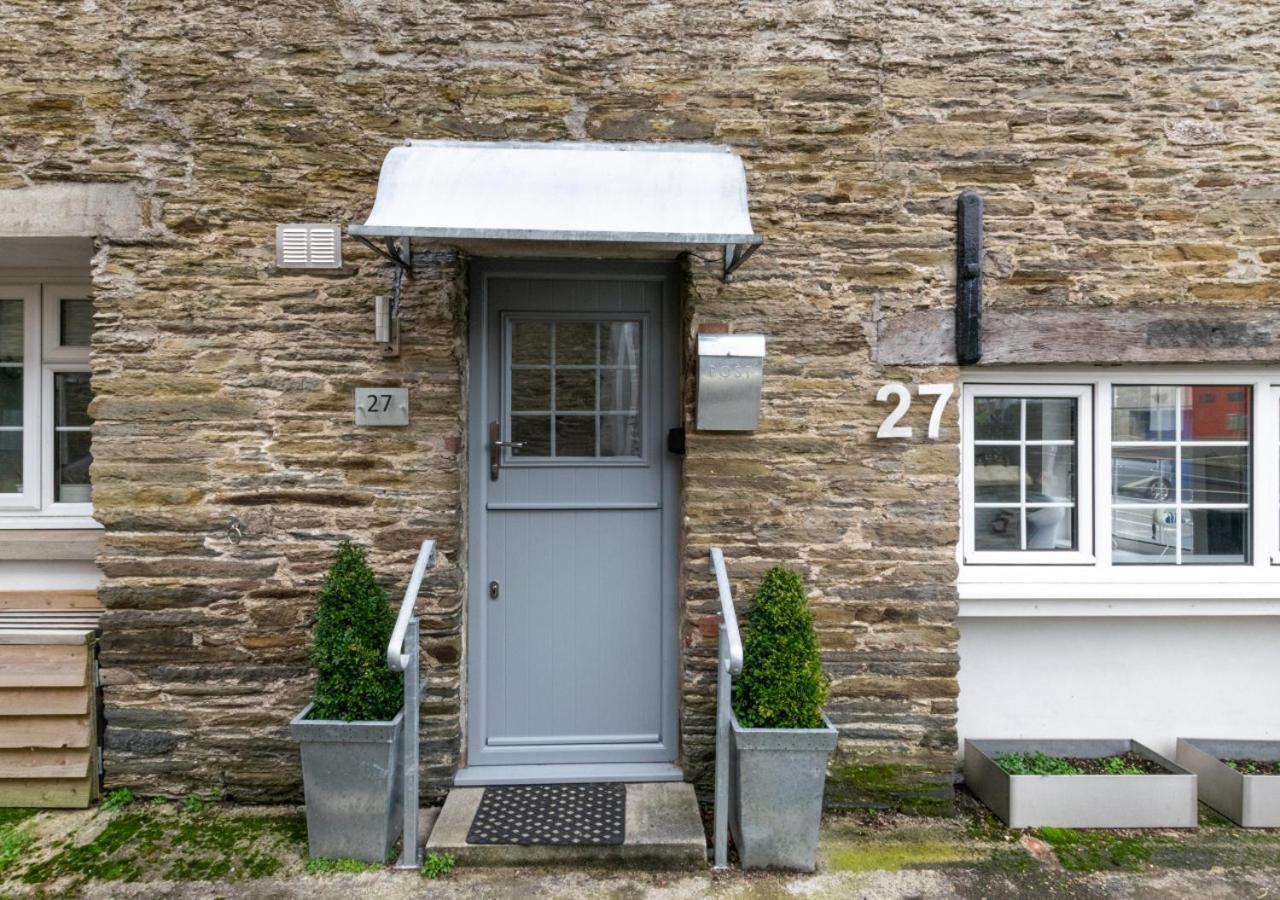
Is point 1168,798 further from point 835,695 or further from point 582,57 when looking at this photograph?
point 582,57

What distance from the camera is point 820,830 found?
3.68 meters

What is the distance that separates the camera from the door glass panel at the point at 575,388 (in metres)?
4.07

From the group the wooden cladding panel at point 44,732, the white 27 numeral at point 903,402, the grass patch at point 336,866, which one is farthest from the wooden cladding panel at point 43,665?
the white 27 numeral at point 903,402

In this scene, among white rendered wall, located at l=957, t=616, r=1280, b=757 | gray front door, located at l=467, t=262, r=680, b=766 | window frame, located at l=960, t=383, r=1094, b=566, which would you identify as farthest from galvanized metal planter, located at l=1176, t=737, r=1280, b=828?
gray front door, located at l=467, t=262, r=680, b=766

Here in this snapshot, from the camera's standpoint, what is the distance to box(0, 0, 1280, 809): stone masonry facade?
12.4 feet

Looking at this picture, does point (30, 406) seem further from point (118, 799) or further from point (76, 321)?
point (118, 799)

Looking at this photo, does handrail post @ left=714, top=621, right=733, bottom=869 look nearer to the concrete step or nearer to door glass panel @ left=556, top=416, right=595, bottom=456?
the concrete step

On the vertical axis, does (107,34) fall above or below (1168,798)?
above

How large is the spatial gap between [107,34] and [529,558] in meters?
3.18

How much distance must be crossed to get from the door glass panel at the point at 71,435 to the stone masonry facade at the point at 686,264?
2.40ft

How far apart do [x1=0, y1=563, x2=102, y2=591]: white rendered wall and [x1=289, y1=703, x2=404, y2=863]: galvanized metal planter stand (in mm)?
1735

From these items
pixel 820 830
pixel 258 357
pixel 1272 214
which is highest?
pixel 1272 214

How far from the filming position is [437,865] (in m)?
3.26

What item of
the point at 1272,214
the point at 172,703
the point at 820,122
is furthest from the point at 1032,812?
the point at 172,703
